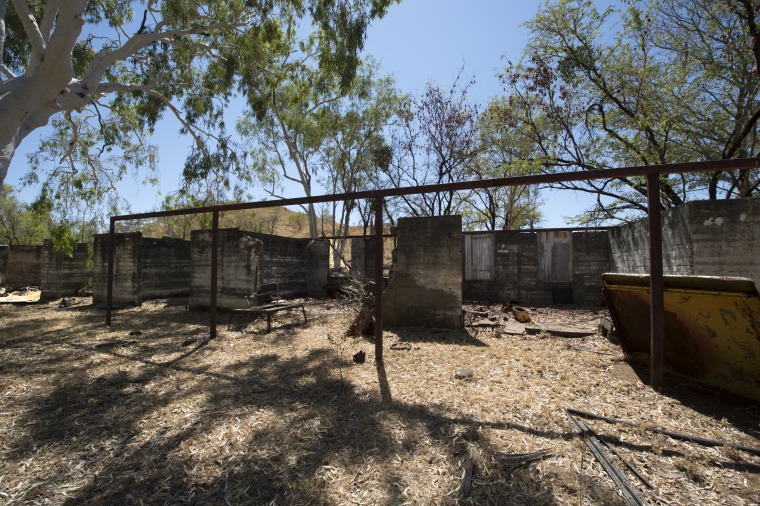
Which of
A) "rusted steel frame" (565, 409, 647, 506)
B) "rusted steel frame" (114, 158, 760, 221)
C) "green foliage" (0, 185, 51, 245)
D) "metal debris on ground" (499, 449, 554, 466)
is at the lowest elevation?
"metal debris on ground" (499, 449, 554, 466)

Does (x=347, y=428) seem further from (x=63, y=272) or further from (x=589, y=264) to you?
(x=63, y=272)

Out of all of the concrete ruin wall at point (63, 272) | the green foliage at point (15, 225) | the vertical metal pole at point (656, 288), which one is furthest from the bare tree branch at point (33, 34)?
the green foliage at point (15, 225)

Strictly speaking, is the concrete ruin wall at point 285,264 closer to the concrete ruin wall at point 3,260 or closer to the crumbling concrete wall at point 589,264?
the crumbling concrete wall at point 589,264

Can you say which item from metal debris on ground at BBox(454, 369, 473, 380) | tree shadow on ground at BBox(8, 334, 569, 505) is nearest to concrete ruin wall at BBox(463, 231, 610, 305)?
metal debris on ground at BBox(454, 369, 473, 380)

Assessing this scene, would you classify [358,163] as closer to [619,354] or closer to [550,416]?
[619,354]

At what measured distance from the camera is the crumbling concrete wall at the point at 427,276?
733 cm

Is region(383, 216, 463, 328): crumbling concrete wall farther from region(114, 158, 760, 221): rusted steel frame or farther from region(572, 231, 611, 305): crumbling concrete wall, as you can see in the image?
region(572, 231, 611, 305): crumbling concrete wall

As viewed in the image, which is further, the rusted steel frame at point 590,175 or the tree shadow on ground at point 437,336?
the tree shadow on ground at point 437,336

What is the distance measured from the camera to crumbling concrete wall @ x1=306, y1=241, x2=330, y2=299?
14.0 metres

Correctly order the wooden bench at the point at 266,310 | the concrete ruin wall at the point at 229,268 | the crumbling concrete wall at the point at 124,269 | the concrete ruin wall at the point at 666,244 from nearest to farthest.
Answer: the concrete ruin wall at the point at 666,244
the wooden bench at the point at 266,310
the concrete ruin wall at the point at 229,268
the crumbling concrete wall at the point at 124,269

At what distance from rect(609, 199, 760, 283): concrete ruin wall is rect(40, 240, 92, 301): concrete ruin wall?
1741cm

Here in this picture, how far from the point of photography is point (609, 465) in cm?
247

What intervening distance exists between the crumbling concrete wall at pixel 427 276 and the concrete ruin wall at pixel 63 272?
471 inches

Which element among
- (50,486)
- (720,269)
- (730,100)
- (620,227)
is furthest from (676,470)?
(730,100)
